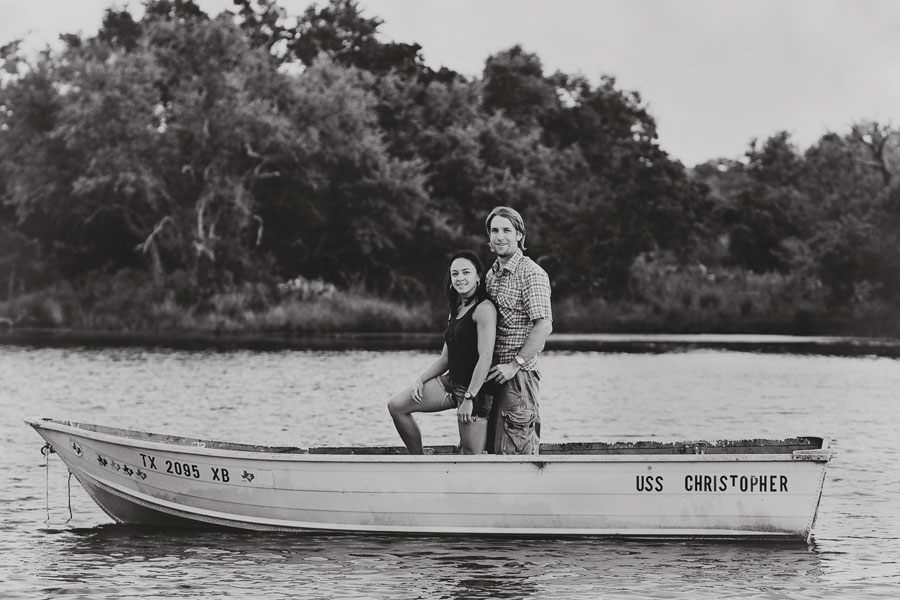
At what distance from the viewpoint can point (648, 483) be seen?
13344 millimetres

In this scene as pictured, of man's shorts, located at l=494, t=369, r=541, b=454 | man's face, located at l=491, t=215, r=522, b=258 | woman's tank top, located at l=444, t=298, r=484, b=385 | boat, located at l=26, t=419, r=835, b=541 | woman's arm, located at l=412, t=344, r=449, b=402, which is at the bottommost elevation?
boat, located at l=26, t=419, r=835, b=541

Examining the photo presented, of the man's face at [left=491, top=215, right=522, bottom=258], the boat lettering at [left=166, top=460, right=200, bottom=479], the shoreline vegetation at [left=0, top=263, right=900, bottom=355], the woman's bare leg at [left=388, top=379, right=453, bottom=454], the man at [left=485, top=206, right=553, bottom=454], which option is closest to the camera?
the man's face at [left=491, top=215, right=522, bottom=258]

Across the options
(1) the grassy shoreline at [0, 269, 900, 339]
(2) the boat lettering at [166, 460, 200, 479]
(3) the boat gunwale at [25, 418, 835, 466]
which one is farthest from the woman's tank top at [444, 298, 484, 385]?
(1) the grassy shoreline at [0, 269, 900, 339]

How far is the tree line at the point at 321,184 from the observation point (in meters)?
61.2

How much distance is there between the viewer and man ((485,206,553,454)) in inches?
498

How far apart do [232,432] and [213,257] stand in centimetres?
3702

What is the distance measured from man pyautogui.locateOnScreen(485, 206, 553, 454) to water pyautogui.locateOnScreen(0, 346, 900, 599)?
1216 millimetres

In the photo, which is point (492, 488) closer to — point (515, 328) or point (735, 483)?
point (515, 328)

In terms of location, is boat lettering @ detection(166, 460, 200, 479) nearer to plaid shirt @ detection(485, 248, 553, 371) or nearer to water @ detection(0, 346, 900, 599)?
water @ detection(0, 346, 900, 599)

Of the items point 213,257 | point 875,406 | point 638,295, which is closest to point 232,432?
point 875,406

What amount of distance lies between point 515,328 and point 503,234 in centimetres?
95

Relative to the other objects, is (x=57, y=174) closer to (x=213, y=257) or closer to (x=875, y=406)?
(x=213, y=257)

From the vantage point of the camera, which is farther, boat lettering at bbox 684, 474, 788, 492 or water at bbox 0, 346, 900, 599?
boat lettering at bbox 684, 474, 788, 492

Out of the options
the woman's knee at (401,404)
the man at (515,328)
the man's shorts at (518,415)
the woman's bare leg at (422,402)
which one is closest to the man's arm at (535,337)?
the man at (515,328)
